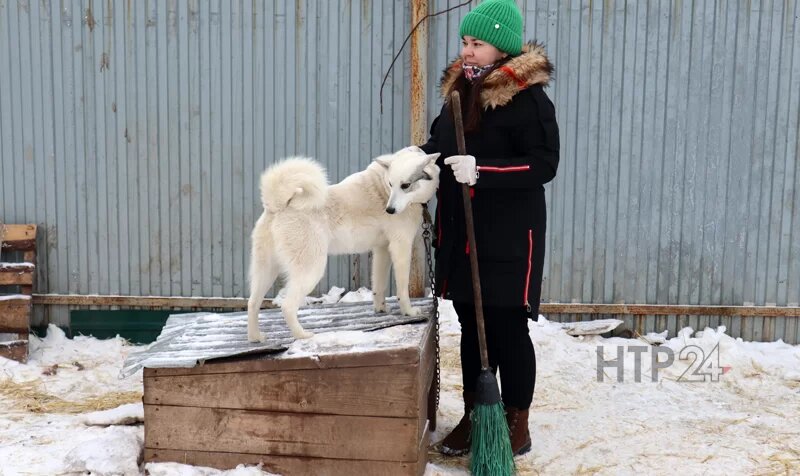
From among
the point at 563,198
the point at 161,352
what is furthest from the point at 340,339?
the point at 563,198

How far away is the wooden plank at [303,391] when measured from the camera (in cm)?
300

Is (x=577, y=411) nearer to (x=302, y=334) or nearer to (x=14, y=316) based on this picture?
(x=302, y=334)

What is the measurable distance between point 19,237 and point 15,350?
2.71 ft

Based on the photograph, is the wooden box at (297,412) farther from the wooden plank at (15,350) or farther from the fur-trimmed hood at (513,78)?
the wooden plank at (15,350)

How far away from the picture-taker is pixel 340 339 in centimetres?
321

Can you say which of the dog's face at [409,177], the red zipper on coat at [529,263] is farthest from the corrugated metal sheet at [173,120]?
the red zipper on coat at [529,263]

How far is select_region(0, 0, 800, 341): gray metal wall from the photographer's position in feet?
17.1

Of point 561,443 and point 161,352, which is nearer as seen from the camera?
point 161,352

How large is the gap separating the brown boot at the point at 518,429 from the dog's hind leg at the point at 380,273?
2.71ft

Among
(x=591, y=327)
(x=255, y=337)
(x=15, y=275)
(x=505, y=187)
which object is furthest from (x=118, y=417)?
(x=591, y=327)

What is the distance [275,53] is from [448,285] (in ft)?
8.51

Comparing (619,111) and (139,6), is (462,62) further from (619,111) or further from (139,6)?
(139,6)

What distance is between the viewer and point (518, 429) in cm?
351

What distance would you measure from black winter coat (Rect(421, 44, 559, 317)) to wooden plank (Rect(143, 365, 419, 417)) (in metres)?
0.60
